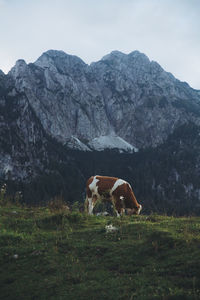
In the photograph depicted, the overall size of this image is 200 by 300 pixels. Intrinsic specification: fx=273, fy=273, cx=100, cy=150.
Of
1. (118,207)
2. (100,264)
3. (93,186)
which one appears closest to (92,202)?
(93,186)

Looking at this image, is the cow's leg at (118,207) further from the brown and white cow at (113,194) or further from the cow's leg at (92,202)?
the cow's leg at (92,202)

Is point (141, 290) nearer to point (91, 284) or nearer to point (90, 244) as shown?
point (91, 284)

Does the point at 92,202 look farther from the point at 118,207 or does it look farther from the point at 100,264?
the point at 100,264

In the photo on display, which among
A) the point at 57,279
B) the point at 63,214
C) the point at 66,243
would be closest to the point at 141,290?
the point at 57,279

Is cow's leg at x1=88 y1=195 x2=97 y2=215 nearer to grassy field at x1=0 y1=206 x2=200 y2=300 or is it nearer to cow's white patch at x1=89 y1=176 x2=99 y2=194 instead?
cow's white patch at x1=89 y1=176 x2=99 y2=194

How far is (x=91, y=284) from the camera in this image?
23.3ft

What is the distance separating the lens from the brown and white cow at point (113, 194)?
18.9 m

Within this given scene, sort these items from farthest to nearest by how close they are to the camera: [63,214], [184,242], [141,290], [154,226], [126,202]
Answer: [126,202], [63,214], [154,226], [184,242], [141,290]

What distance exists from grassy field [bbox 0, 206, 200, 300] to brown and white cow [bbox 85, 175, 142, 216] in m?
6.53

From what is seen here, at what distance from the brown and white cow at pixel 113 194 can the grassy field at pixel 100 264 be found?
21.4ft

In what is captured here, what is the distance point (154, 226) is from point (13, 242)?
6045 mm

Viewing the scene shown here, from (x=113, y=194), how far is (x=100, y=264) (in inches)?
421

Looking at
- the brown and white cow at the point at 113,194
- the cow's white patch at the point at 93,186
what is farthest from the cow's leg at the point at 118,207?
the cow's white patch at the point at 93,186

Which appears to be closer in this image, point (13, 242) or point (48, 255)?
point (48, 255)
